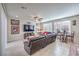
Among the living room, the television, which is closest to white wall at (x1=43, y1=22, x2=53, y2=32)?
the living room

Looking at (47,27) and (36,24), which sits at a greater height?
(36,24)

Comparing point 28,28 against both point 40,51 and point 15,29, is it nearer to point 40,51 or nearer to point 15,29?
point 15,29

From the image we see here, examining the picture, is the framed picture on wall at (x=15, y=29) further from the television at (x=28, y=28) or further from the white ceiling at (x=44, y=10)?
the white ceiling at (x=44, y=10)

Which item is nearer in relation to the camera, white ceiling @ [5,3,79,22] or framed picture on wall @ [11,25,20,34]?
white ceiling @ [5,3,79,22]

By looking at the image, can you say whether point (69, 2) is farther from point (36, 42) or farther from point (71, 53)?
point (36, 42)

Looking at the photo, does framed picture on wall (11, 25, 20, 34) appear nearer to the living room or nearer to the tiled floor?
the living room

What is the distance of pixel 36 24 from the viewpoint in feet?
10.4

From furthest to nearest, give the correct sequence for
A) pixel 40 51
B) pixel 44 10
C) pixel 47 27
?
pixel 40 51 < pixel 47 27 < pixel 44 10

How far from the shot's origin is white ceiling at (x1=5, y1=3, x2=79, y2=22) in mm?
2810

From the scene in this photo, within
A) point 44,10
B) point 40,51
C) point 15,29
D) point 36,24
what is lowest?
point 40,51

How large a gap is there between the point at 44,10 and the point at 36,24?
1.76 ft

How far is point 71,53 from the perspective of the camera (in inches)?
115

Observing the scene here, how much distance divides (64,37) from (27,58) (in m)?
1.39

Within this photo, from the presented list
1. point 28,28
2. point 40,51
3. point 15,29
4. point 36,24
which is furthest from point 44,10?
point 40,51
